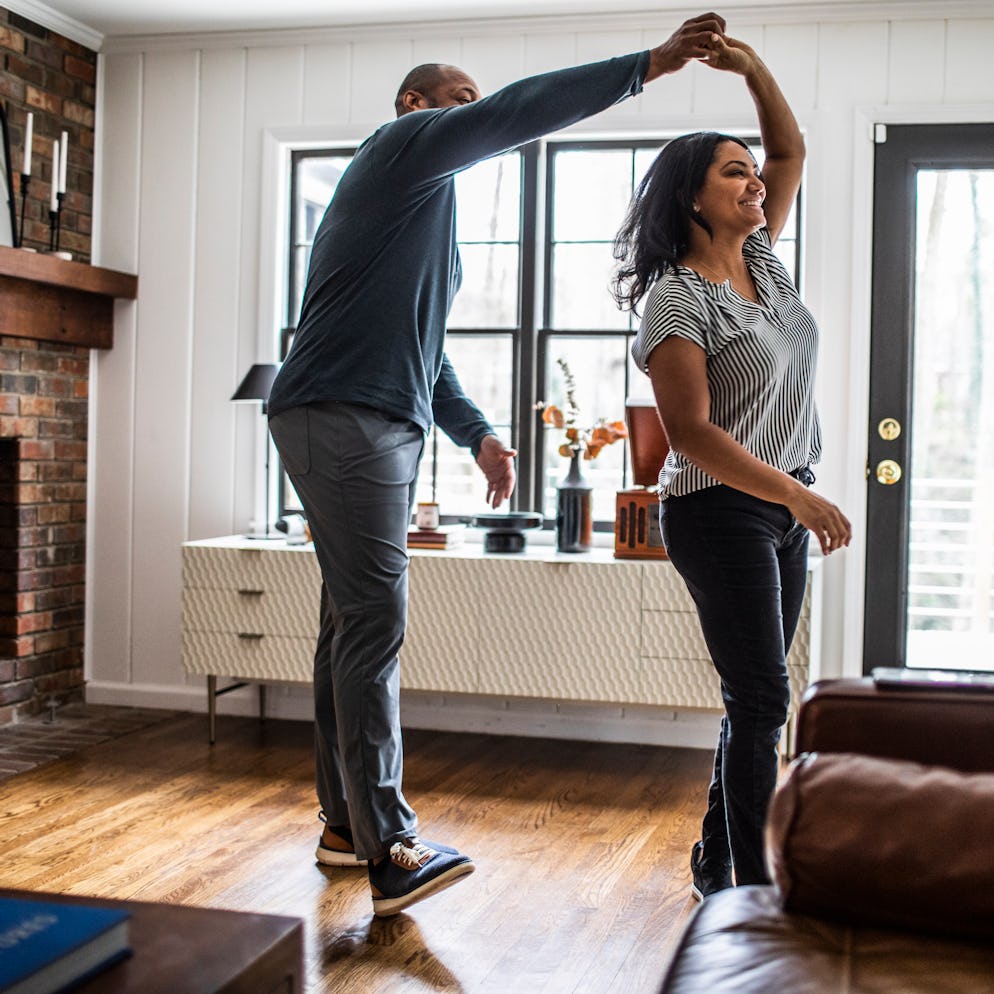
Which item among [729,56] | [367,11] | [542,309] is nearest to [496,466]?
[729,56]

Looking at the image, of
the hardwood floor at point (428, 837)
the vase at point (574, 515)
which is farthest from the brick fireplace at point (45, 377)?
the vase at point (574, 515)

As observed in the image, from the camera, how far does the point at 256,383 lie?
4.23 meters

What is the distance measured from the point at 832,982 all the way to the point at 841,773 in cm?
22

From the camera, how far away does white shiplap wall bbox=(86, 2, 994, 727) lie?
423 cm

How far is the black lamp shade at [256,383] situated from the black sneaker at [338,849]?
1.79 meters

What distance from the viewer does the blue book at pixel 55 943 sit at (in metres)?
0.96

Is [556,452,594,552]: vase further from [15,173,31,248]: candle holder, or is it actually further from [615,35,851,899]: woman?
[15,173,31,248]: candle holder

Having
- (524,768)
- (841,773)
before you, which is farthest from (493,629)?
(841,773)

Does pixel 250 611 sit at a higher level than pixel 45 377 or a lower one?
lower

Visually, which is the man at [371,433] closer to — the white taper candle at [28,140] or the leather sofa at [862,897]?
the leather sofa at [862,897]

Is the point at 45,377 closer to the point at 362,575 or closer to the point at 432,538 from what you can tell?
the point at 432,538

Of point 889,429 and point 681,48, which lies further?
point 889,429

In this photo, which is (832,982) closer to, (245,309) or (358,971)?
(358,971)

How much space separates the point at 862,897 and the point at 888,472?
313 centimetres
